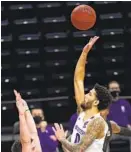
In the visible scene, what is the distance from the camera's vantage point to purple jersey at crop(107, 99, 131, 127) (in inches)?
335

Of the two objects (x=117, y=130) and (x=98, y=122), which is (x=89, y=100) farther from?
(x=117, y=130)

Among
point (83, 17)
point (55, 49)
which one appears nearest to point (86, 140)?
point (83, 17)

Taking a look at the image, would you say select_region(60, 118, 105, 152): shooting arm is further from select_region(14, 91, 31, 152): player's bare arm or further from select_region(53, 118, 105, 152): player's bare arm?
select_region(14, 91, 31, 152): player's bare arm

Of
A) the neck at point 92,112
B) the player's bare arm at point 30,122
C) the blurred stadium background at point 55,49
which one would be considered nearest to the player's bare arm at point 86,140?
the neck at point 92,112

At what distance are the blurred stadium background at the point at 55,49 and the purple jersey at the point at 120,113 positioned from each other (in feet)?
5.67

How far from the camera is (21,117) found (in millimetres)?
4516

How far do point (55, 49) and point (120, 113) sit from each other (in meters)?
2.53

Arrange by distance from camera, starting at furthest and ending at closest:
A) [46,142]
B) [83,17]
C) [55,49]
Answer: [55,49]
[46,142]
[83,17]

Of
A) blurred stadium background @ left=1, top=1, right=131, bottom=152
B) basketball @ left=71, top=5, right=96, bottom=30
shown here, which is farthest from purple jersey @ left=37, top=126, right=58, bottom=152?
blurred stadium background @ left=1, top=1, right=131, bottom=152

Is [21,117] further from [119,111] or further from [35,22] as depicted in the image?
[35,22]

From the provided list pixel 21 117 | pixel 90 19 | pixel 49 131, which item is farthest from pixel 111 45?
pixel 21 117

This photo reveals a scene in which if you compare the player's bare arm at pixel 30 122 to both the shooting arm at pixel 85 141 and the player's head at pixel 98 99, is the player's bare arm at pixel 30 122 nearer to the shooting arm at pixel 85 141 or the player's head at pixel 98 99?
the shooting arm at pixel 85 141

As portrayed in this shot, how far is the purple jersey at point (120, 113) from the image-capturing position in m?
8.50

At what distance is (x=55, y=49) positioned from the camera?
10.7 metres
